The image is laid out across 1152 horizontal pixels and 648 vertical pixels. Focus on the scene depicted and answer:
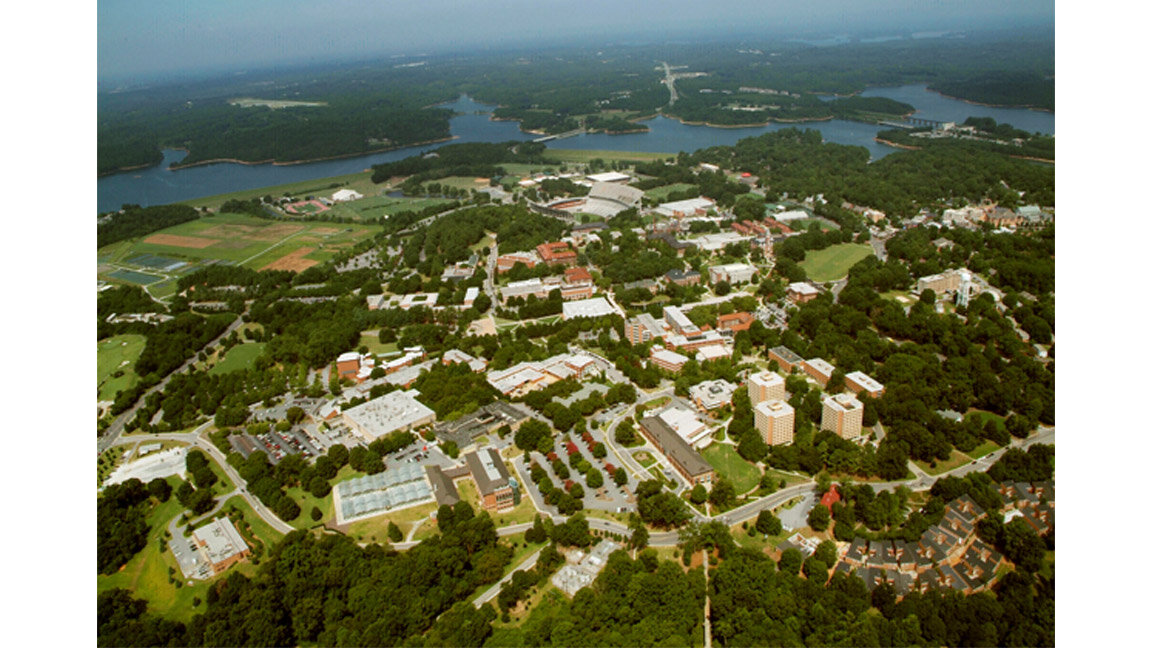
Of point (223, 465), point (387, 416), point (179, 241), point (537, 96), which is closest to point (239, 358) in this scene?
point (223, 465)

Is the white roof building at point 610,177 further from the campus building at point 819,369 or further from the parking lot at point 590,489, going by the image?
the parking lot at point 590,489

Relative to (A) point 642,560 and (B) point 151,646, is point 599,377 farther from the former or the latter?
(B) point 151,646

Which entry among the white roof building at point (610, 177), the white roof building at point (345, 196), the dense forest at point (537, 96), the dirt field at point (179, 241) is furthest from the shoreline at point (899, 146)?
the dirt field at point (179, 241)

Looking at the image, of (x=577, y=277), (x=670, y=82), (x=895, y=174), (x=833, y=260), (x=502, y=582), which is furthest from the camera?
(x=670, y=82)

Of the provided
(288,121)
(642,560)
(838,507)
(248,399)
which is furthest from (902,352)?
(288,121)

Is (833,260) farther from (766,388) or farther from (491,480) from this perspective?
(491,480)

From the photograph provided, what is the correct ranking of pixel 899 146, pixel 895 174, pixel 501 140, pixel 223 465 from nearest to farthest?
pixel 223 465 < pixel 895 174 < pixel 899 146 < pixel 501 140
